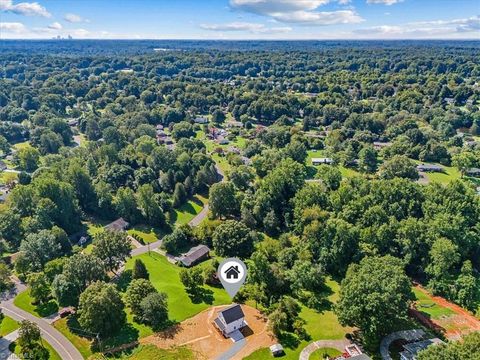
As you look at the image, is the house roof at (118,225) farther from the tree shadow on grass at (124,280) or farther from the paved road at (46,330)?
the paved road at (46,330)

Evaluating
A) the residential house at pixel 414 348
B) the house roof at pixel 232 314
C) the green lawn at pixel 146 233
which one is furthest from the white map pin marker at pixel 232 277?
the green lawn at pixel 146 233

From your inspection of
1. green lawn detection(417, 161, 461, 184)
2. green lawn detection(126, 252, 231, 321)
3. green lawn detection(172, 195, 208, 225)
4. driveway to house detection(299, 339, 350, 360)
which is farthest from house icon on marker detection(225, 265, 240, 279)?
green lawn detection(417, 161, 461, 184)

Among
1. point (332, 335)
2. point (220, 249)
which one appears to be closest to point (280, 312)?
point (332, 335)

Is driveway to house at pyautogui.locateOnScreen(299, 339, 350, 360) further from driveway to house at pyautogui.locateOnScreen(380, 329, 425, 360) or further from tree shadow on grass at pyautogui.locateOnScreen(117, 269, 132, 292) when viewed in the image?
tree shadow on grass at pyautogui.locateOnScreen(117, 269, 132, 292)

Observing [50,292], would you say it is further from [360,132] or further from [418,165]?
[360,132]

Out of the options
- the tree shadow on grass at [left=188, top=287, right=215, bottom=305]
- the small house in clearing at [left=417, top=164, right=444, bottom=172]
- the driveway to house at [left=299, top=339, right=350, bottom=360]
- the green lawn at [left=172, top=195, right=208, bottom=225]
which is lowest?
the green lawn at [left=172, top=195, right=208, bottom=225]

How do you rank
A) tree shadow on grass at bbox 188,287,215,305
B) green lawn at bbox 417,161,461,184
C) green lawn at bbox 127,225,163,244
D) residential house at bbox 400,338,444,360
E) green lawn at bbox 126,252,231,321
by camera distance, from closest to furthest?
residential house at bbox 400,338,444,360
green lawn at bbox 126,252,231,321
tree shadow on grass at bbox 188,287,215,305
green lawn at bbox 127,225,163,244
green lawn at bbox 417,161,461,184
